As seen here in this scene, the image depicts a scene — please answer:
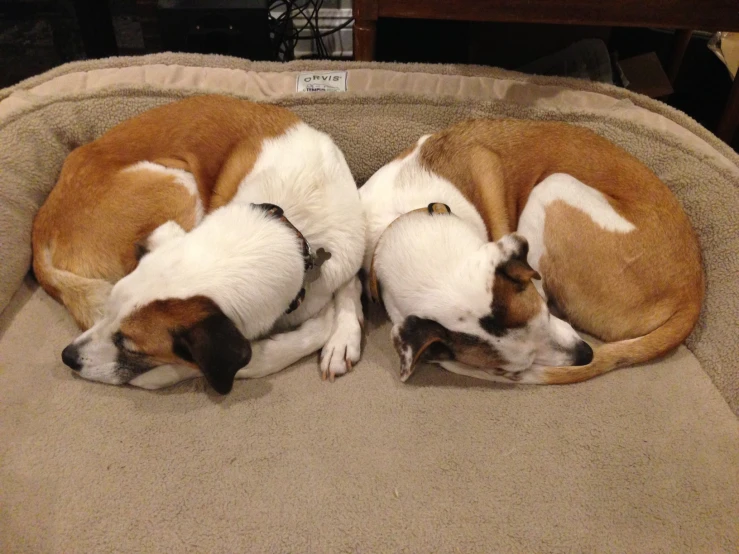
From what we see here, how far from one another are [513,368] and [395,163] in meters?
1.05

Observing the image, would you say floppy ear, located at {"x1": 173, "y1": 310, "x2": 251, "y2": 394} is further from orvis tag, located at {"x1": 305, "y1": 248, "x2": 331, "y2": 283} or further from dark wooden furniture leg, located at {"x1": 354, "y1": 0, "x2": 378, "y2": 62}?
dark wooden furniture leg, located at {"x1": 354, "y1": 0, "x2": 378, "y2": 62}

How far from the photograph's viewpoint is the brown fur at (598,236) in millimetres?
1971

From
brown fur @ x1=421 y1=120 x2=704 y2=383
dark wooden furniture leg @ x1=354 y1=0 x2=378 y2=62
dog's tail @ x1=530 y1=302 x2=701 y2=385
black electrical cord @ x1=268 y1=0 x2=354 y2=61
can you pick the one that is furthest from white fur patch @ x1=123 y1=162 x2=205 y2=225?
black electrical cord @ x1=268 y1=0 x2=354 y2=61

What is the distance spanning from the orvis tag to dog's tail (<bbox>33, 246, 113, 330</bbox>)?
2.31ft

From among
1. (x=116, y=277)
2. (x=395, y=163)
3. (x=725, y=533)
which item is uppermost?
(x=395, y=163)

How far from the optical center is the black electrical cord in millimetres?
4016

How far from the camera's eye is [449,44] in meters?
3.62

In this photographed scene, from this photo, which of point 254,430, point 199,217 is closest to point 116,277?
point 199,217

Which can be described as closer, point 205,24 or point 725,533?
point 725,533

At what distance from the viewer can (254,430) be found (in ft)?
5.93

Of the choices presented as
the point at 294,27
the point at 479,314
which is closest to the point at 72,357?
the point at 479,314

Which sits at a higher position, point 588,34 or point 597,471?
point 588,34

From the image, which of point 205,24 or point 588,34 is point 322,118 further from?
point 588,34

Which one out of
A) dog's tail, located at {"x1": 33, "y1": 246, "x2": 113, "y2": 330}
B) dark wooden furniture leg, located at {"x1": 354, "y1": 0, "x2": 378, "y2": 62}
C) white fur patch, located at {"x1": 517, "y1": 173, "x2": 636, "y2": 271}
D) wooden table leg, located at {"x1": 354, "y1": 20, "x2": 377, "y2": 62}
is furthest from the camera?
wooden table leg, located at {"x1": 354, "y1": 20, "x2": 377, "y2": 62}
